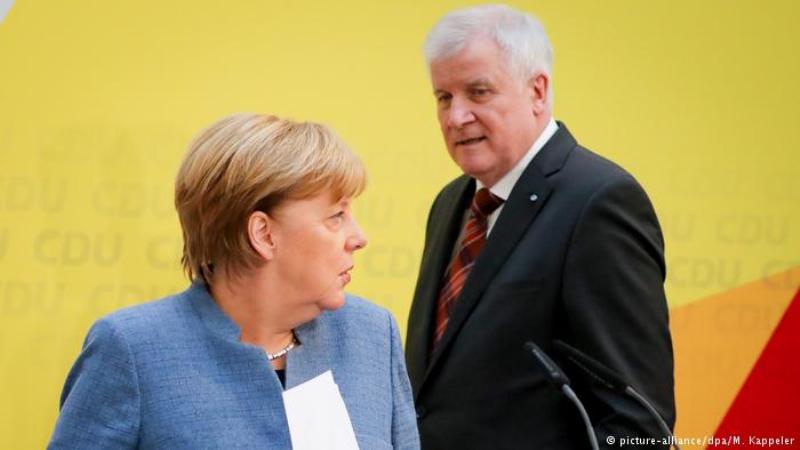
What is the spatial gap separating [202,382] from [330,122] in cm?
181

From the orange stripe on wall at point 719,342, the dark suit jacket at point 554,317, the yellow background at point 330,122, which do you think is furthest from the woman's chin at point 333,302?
the orange stripe on wall at point 719,342

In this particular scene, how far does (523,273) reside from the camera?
272cm

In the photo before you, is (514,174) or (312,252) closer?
(312,252)

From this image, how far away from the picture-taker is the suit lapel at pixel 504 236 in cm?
279

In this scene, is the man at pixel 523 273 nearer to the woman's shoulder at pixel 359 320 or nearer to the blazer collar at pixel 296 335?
the woman's shoulder at pixel 359 320

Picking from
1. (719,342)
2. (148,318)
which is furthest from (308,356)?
(719,342)

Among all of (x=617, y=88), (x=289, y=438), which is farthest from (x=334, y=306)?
(x=617, y=88)

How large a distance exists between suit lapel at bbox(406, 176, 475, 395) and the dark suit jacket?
7 cm

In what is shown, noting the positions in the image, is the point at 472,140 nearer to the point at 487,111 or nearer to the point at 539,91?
the point at 487,111

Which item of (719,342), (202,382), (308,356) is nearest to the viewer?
(202,382)

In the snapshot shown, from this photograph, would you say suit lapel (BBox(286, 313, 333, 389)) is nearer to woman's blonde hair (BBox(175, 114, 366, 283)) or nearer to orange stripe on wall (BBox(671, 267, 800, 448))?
woman's blonde hair (BBox(175, 114, 366, 283))

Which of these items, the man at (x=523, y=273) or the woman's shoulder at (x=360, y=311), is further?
Result: the man at (x=523, y=273)

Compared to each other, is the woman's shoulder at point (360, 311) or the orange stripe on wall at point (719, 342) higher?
the woman's shoulder at point (360, 311)

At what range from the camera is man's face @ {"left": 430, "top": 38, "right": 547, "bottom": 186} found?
2.92m
